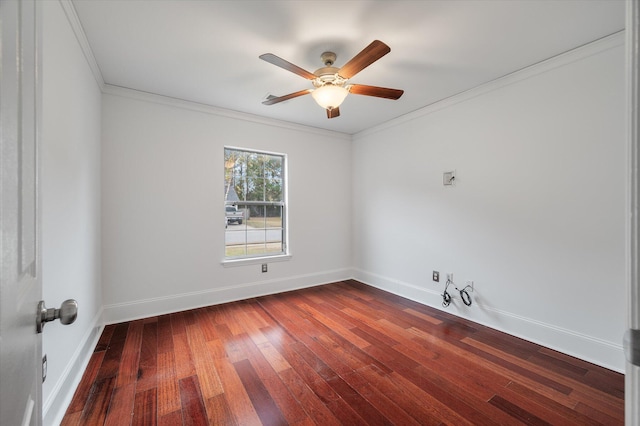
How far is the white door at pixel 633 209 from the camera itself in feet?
1.54

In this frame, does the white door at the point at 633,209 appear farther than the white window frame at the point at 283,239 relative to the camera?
No

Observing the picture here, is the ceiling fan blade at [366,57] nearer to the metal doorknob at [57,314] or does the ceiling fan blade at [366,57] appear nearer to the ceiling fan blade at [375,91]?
the ceiling fan blade at [375,91]

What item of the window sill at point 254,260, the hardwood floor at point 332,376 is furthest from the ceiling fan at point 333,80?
the window sill at point 254,260

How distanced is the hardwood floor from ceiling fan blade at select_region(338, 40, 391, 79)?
2.26 m

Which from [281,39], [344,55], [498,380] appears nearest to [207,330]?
[498,380]

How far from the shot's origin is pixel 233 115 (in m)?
3.46

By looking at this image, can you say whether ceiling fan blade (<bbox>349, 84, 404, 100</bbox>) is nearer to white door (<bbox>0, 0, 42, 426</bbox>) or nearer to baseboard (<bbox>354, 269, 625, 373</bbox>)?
white door (<bbox>0, 0, 42, 426</bbox>)

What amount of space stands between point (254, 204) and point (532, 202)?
3192 millimetres

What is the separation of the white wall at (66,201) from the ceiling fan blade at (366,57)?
1759 mm

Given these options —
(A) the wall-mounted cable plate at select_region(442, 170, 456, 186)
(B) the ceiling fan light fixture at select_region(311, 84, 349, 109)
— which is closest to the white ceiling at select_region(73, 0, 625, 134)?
(B) the ceiling fan light fixture at select_region(311, 84, 349, 109)

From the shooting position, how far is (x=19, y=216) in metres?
0.51

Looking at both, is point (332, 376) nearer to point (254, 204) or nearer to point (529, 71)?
point (254, 204)

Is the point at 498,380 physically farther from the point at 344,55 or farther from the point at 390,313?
the point at 344,55

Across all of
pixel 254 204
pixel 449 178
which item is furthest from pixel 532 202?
pixel 254 204
